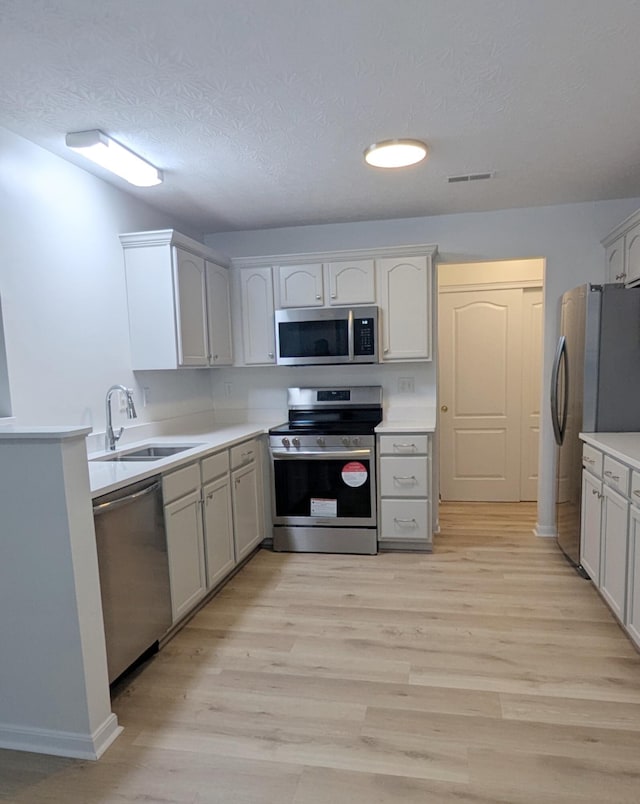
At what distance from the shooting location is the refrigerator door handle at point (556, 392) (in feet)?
10.5

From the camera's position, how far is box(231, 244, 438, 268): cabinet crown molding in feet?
11.4

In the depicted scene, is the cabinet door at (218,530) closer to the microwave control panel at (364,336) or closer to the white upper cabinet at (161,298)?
the white upper cabinet at (161,298)

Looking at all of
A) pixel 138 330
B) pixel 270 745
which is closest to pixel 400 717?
pixel 270 745

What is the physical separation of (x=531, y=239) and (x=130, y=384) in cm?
303

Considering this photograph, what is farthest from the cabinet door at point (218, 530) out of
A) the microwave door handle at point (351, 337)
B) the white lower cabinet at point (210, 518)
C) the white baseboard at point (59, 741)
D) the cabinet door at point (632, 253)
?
the cabinet door at point (632, 253)

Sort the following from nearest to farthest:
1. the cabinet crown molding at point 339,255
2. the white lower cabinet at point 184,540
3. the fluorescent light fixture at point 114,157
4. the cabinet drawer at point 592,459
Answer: the fluorescent light fixture at point 114,157 → the white lower cabinet at point 184,540 → the cabinet drawer at point 592,459 → the cabinet crown molding at point 339,255

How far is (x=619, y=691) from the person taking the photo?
6.38ft

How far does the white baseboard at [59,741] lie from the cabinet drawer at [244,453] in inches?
61.3

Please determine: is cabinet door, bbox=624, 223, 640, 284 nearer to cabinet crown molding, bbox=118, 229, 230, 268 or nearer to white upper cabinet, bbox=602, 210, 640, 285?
white upper cabinet, bbox=602, 210, 640, 285

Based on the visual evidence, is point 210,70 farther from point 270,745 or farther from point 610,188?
point 610,188

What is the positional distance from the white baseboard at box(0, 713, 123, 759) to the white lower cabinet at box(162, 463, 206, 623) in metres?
0.65

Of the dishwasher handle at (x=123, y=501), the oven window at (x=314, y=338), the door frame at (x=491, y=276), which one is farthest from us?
the door frame at (x=491, y=276)

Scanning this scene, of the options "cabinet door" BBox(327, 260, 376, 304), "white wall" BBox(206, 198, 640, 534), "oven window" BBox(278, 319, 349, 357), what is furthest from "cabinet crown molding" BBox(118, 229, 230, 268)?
"white wall" BBox(206, 198, 640, 534)

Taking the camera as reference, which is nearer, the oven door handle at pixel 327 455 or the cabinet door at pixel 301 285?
the oven door handle at pixel 327 455
